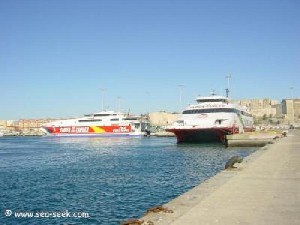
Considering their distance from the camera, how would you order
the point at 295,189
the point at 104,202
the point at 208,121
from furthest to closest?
the point at 208,121 → the point at 104,202 → the point at 295,189

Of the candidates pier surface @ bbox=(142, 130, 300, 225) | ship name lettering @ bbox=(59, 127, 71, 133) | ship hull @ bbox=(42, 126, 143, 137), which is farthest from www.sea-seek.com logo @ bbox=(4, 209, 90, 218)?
ship name lettering @ bbox=(59, 127, 71, 133)

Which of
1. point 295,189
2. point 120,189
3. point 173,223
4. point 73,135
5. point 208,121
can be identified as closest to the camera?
point 173,223

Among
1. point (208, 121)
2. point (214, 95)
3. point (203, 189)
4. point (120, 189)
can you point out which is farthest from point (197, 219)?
point (214, 95)

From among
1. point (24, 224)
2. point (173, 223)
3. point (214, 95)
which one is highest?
point (214, 95)

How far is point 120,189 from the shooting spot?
981 inches

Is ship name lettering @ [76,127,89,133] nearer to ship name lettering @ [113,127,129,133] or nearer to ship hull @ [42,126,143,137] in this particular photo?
ship hull @ [42,126,143,137]

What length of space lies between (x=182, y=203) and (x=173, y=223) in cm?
278

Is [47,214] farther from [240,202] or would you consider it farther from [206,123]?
[206,123]

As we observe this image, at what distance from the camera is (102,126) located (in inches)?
5591

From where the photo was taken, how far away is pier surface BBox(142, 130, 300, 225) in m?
11.5

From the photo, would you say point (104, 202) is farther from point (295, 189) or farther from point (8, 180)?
point (8, 180)

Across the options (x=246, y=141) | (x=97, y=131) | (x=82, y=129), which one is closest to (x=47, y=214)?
(x=246, y=141)

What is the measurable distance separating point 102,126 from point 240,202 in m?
130

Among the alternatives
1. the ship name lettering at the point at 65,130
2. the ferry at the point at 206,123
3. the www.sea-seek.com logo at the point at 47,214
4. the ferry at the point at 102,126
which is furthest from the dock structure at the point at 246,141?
the ship name lettering at the point at 65,130
